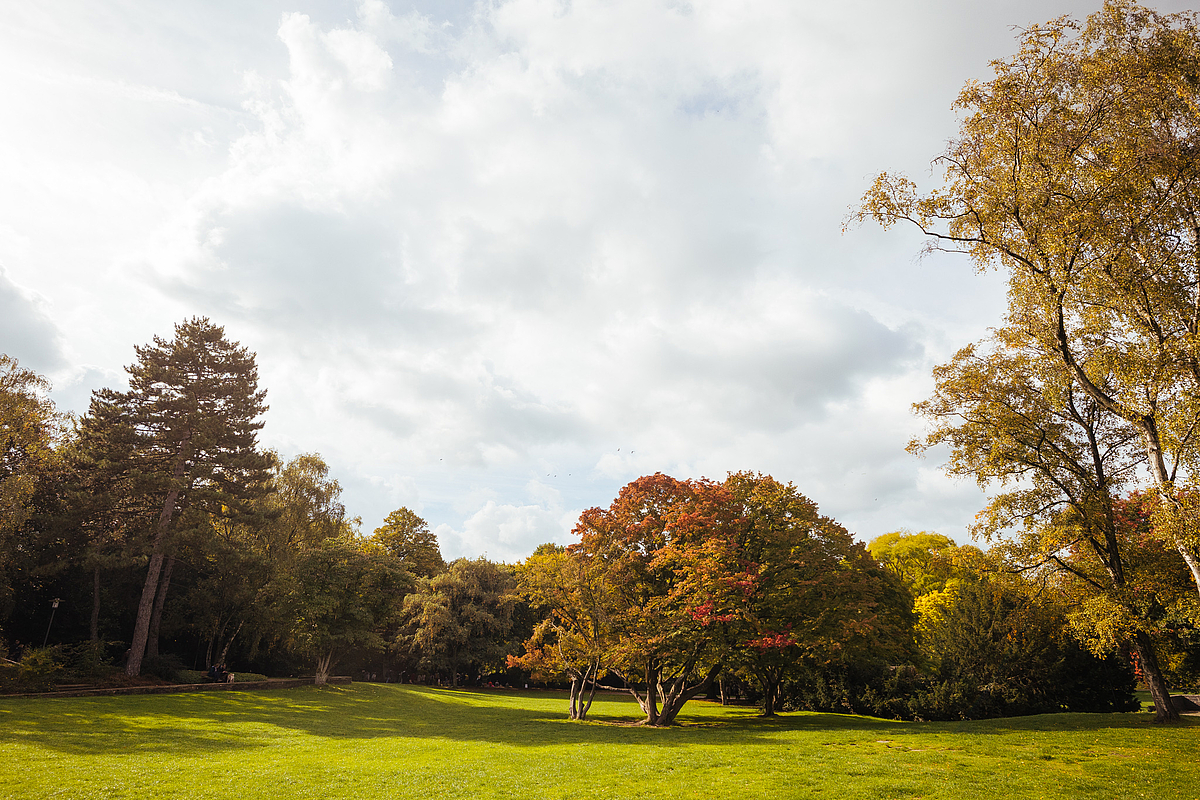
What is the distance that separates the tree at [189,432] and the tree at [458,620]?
17.0m

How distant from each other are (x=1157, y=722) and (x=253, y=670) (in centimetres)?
5101

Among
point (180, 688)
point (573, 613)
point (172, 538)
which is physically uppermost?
point (172, 538)

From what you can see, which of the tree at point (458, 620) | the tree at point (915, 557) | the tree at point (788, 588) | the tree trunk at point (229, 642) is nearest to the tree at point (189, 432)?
the tree trunk at point (229, 642)

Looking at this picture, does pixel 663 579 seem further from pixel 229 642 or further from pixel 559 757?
pixel 229 642

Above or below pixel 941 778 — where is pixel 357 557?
above

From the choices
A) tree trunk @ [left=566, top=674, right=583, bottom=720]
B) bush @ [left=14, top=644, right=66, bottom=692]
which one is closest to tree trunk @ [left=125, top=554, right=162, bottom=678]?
bush @ [left=14, top=644, right=66, bottom=692]

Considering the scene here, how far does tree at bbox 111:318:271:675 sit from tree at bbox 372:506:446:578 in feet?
89.9

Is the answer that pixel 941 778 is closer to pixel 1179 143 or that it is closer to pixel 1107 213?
pixel 1107 213

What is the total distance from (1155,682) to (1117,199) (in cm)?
1626

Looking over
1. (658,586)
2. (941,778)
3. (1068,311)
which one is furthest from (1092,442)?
(658,586)

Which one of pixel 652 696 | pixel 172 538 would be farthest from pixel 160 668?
pixel 652 696

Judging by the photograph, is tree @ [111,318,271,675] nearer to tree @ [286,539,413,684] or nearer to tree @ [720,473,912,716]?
tree @ [286,539,413,684]

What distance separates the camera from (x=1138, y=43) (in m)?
14.2

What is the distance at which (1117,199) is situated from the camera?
13.9 m
